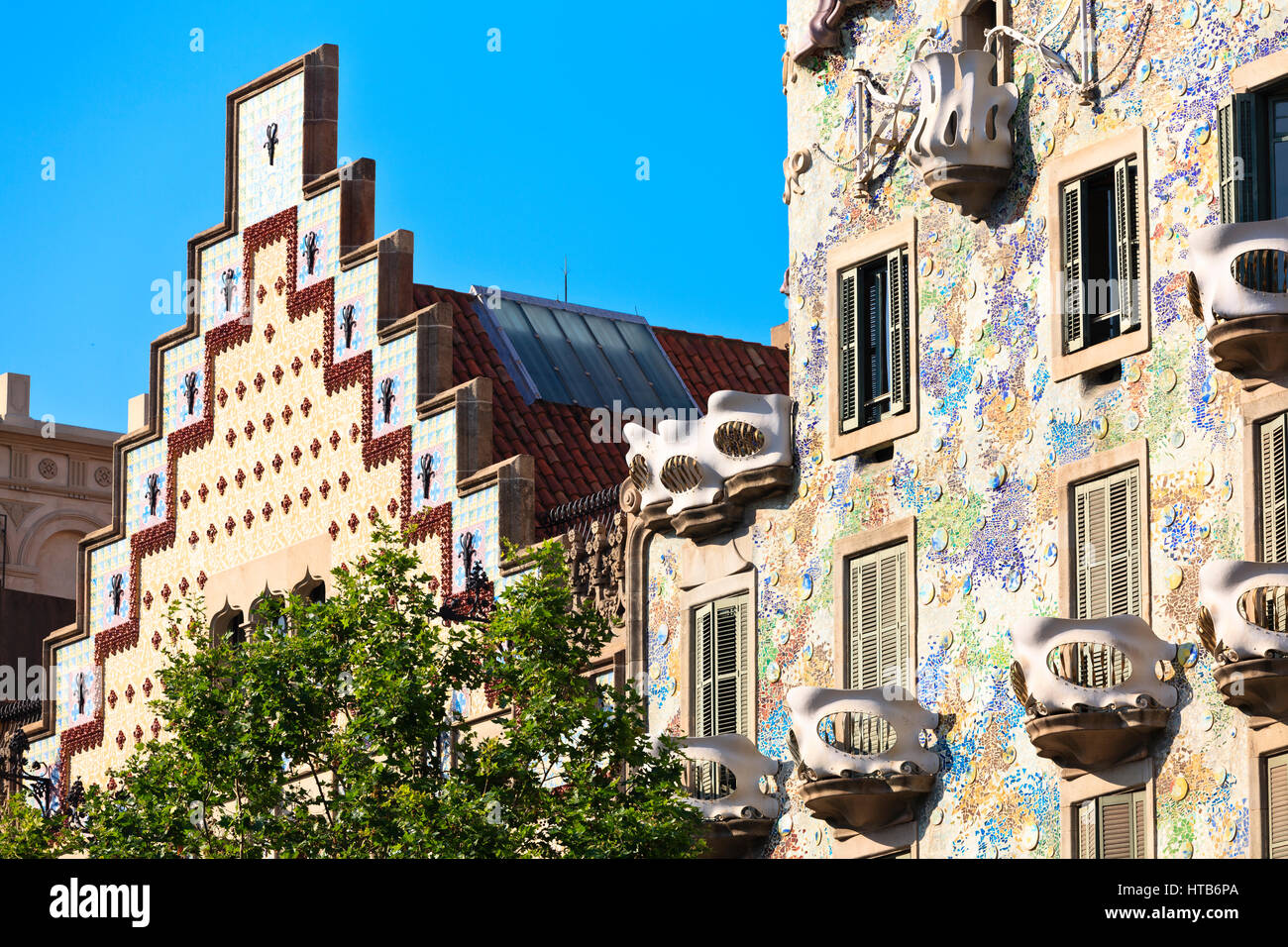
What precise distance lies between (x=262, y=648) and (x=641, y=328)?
55.0 feet

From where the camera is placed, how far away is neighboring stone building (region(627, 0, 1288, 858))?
3069 centimetres

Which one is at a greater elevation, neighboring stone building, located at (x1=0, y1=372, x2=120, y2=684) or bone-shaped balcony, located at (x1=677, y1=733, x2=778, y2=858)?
neighboring stone building, located at (x1=0, y1=372, x2=120, y2=684)

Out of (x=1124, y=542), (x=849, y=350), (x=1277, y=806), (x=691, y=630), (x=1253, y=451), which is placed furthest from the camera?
(x=691, y=630)

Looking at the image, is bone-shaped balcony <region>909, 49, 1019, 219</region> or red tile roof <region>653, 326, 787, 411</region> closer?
bone-shaped balcony <region>909, 49, 1019, 219</region>

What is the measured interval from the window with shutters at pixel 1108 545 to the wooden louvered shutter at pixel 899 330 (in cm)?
335

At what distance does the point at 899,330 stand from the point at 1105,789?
265 inches

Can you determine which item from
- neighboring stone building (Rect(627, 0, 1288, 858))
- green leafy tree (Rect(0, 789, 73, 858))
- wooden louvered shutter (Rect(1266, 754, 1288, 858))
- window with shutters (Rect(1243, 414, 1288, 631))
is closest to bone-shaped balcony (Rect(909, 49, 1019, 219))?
neighboring stone building (Rect(627, 0, 1288, 858))

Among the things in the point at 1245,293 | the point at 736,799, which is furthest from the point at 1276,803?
the point at 736,799

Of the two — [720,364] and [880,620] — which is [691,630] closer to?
[880,620]

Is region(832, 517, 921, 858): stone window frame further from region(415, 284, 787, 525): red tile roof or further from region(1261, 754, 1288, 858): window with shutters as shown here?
region(415, 284, 787, 525): red tile roof

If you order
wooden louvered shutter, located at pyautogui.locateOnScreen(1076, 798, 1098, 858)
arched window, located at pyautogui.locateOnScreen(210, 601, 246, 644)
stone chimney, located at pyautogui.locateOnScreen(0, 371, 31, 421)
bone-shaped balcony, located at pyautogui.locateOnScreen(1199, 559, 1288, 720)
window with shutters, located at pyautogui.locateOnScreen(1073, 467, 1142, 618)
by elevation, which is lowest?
wooden louvered shutter, located at pyautogui.locateOnScreen(1076, 798, 1098, 858)

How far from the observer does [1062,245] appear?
110 feet

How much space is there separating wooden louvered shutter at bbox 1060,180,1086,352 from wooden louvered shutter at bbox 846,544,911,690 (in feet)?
11.2
